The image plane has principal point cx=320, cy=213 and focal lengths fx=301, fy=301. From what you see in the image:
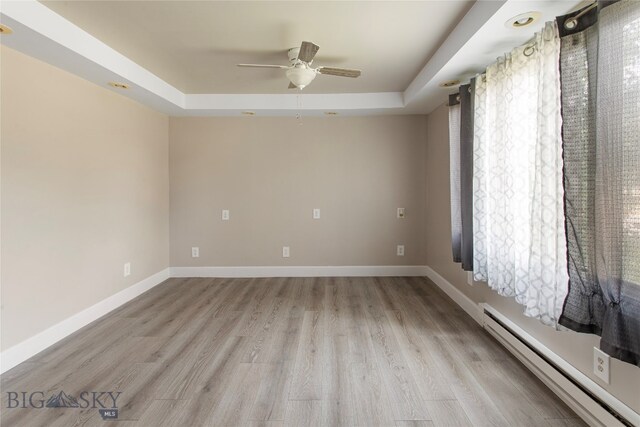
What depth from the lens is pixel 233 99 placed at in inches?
142

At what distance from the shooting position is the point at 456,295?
3146mm

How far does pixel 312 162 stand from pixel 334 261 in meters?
1.38

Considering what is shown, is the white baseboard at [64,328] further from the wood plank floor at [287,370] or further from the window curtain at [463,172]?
the window curtain at [463,172]

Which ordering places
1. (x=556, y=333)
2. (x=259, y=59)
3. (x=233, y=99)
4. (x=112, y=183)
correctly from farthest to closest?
(x=233, y=99), (x=112, y=183), (x=259, y=59), (x=556, y=333)

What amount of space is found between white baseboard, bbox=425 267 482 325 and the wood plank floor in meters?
0.08

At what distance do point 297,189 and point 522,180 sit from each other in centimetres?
264

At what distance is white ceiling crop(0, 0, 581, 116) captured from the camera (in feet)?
6.13

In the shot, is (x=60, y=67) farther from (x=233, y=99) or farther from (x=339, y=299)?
(x=339, y=299)

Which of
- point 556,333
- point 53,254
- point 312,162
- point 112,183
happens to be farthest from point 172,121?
point 556,333

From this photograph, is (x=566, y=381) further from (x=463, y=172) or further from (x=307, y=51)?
(x=307, y=51)

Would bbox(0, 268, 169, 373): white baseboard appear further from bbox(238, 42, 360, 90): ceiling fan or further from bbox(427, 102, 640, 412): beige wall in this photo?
bbox(427, 102, 640, 412): beige wall

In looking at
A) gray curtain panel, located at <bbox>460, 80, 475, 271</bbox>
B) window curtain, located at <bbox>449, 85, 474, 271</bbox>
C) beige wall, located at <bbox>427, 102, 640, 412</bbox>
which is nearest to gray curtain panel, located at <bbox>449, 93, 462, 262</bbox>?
window curtain, located at <bbox>449, 85, 474, 271</bbox>

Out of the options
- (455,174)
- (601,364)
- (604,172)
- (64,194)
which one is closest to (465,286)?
(455,174)

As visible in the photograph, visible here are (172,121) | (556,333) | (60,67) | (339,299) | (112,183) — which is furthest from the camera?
(172,121)
